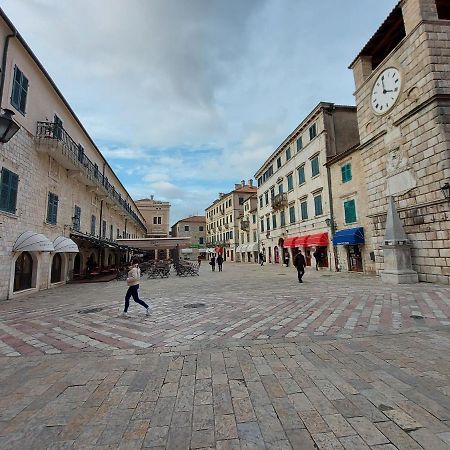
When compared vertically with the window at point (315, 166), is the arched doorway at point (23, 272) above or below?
below

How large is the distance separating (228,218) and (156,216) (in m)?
17.6

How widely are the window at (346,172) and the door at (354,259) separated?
16.4 feet

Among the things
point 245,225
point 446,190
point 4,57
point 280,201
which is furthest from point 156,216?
point 446,190

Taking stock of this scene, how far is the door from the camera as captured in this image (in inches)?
707

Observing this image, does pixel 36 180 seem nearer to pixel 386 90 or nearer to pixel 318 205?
pixel 386 90

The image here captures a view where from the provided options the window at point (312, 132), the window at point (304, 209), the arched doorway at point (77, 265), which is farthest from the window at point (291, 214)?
the arched doorway at point (77, 265)

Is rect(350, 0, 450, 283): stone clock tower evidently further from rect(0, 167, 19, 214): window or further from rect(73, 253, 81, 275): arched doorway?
rect(73, 253, 81, 275): arched doorway

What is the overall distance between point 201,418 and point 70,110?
18.8 meters

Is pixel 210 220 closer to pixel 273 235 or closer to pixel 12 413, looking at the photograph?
pixel 273 235

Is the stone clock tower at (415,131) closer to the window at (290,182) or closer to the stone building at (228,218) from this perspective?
the window at (290,182)

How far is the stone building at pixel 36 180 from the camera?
10.3 metres

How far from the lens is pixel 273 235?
1291 inches

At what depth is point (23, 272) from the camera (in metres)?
11.9

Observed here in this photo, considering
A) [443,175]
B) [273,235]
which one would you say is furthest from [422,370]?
[273,235]
